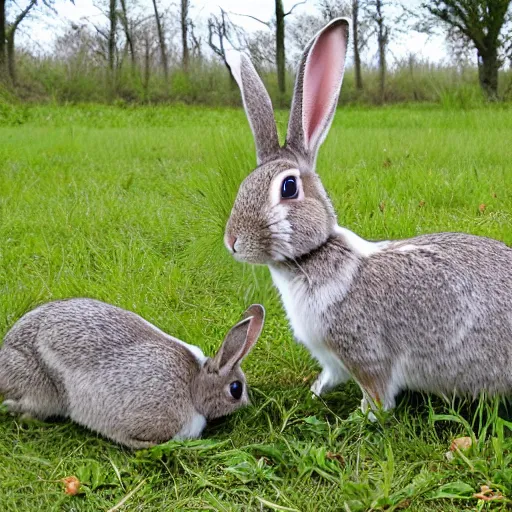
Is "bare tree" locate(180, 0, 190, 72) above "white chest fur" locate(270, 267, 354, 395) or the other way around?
above

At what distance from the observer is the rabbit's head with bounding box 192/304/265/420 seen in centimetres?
302

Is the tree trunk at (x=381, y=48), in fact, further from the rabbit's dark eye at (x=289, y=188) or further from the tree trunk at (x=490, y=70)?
the rabbit's dark eye at (x=289, y=188)

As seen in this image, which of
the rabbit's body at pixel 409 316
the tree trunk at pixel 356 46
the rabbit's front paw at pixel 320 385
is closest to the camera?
the rabbit's body at pixel 409 316

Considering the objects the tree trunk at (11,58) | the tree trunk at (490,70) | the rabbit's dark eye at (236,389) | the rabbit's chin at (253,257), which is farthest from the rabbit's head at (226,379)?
the tree trunk at (11,58)

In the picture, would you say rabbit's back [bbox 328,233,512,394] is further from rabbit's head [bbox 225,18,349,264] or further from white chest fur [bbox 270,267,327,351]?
rabbit's head [bbox 225,18,349,264]

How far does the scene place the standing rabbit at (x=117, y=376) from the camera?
290 centimetres

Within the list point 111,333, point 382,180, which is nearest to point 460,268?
point 111,333

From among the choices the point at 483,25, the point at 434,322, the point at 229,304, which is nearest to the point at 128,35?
the point at 483,25

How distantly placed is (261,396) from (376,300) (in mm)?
747

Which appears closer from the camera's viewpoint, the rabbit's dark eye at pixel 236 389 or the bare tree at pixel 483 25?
the rabbit's dark eye at pixel 236 389

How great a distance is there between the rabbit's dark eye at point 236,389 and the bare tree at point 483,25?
51.0ft

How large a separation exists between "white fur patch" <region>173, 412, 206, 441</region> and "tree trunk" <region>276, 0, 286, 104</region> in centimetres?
1265

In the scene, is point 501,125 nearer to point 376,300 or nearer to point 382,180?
point 382,180

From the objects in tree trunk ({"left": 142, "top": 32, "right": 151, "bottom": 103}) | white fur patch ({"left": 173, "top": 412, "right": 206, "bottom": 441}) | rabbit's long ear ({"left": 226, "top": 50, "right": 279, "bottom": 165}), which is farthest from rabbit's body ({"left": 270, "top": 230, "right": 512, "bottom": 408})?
tree trunk ({"left": 142, "top": 32, "right": 151, "bottom": 103})
